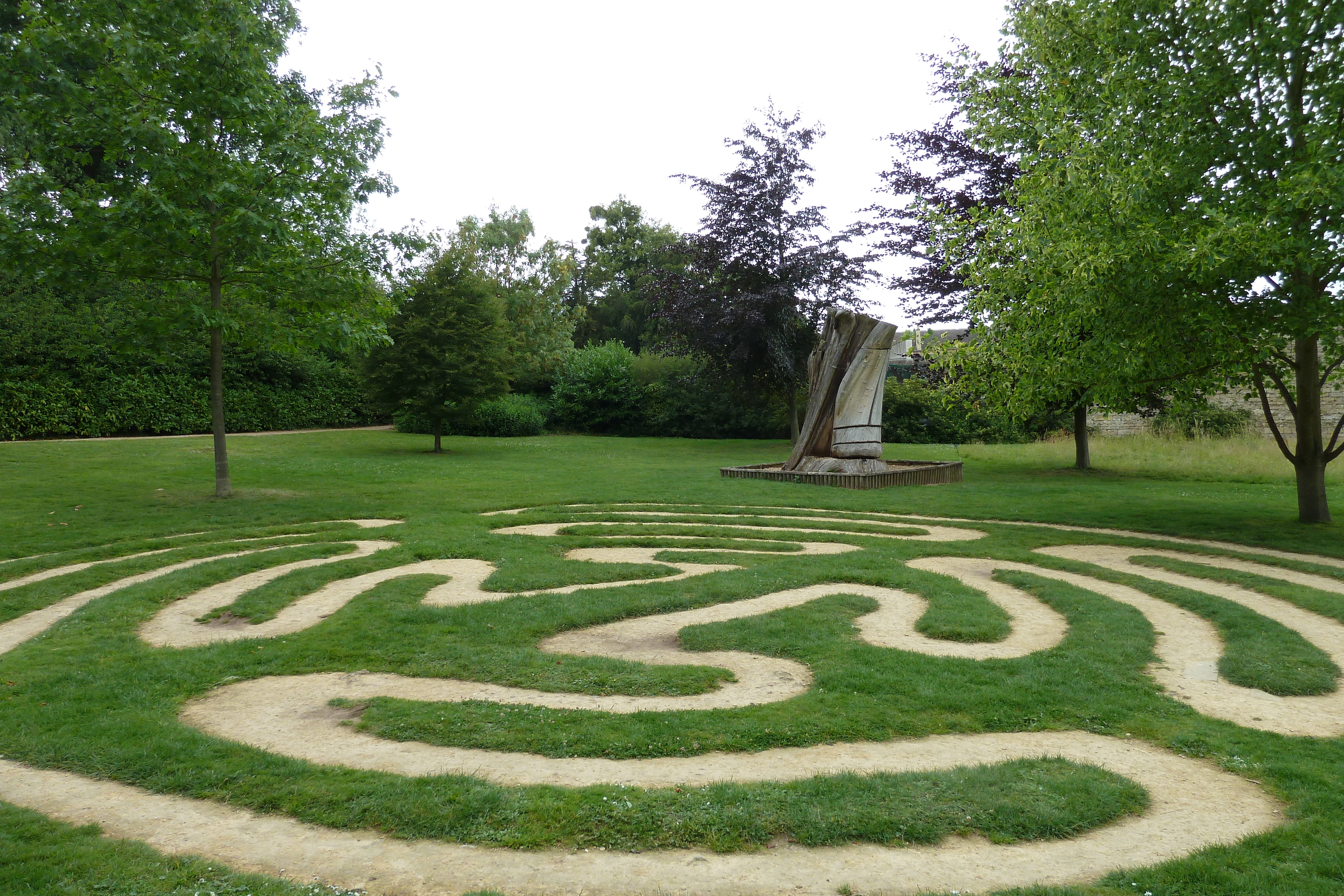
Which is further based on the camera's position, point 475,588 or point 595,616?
point 475,588

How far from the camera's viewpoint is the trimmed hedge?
25.7m

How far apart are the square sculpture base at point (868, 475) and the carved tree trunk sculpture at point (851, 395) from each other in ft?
0.33

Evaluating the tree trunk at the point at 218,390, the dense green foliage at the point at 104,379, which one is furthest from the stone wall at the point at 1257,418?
the dense green foliage at the point at 104,379

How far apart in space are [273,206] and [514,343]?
563 inches

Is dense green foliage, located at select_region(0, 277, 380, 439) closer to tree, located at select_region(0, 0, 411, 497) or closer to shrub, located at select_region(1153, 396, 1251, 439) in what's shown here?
tree, located at select_region(0, 0, 411, 497)

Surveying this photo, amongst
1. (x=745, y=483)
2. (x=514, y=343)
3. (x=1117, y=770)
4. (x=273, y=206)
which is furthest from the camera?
(x=514, y=343)

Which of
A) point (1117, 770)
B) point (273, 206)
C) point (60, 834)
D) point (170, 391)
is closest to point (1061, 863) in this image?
point (1117, 770)

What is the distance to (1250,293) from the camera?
1179 centimetres

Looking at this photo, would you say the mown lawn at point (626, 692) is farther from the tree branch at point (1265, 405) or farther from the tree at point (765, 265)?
the tree at point (765, 265)

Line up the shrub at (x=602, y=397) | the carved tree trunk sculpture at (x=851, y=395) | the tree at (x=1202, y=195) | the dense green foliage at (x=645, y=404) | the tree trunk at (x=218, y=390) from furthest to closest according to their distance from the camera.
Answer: the shrub at (x=602, y=397) < the dense green foliage at (x=645, y=404) < the carved tree trunk sculpture at (x=851, y=395) < the tree trunk at (x=218, y=390) < the tree at (x=1202, y=195)

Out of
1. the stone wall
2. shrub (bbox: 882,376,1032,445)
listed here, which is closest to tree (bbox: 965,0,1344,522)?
the stone wall

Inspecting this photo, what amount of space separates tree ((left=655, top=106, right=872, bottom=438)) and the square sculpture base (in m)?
8.89

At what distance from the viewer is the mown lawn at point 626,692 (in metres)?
4.04

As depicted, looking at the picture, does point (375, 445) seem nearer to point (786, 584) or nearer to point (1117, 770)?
point (786, 584)
